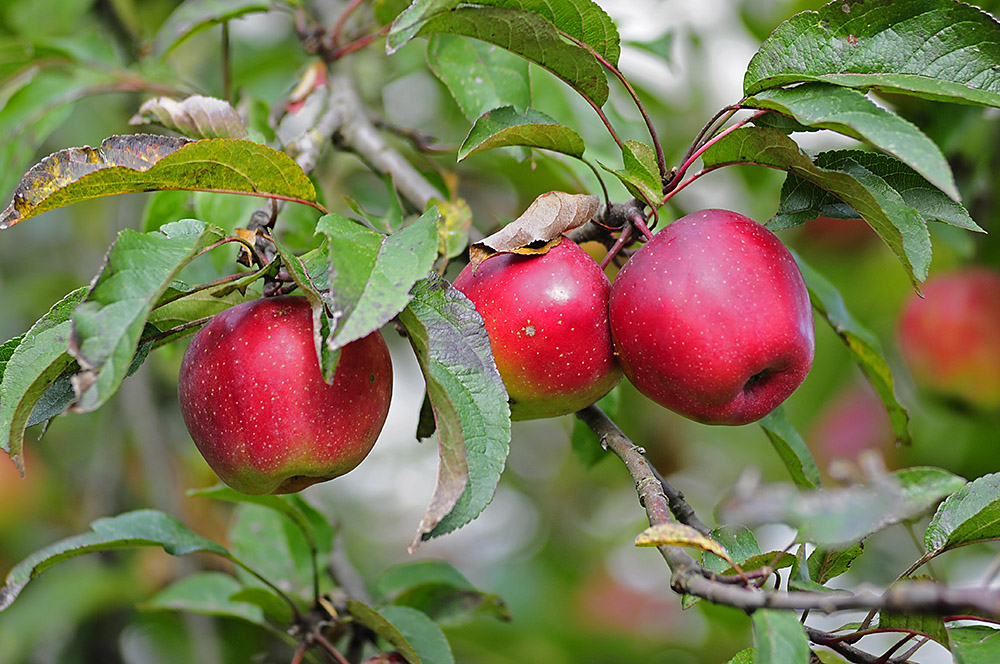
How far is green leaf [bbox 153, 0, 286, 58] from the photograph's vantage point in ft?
4.22

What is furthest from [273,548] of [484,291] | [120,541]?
[484,291]

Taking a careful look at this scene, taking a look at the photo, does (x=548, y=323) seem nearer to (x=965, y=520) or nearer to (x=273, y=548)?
(x=965, y=520)

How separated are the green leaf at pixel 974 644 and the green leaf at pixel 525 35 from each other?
594 millimetres

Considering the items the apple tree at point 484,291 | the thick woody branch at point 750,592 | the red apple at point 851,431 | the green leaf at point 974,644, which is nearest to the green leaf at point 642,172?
the apple tree at point 484,291

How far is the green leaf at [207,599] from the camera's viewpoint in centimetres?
122

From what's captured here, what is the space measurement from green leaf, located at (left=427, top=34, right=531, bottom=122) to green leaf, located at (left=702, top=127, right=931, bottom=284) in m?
0.34

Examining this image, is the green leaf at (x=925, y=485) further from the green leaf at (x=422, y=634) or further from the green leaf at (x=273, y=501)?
the green leaf at (x=273, y=501)

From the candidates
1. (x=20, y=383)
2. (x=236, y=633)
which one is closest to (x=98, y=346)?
(x=20, y=383)

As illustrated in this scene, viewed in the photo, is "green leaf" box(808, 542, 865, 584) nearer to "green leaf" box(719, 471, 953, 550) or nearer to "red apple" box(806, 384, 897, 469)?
"green leaf" box(719, 471, 953, 550)

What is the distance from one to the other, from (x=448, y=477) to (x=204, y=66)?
79.0 inches

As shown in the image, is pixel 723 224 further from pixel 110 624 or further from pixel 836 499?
pixel 110 624

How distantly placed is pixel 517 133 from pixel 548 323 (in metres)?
0.18

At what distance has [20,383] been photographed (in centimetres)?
67

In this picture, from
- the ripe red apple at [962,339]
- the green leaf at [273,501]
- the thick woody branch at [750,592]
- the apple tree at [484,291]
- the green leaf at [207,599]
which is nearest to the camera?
the thick woody branch at [750,592]
